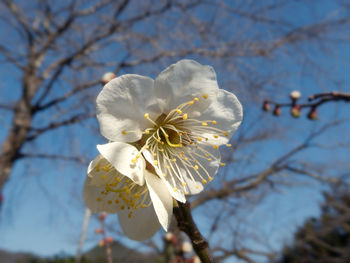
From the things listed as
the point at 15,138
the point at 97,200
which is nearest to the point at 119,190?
the point at 97,200

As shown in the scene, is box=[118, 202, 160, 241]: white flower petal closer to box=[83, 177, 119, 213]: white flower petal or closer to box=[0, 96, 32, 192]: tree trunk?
box=[83, 177, 119, 213]: white flower petal

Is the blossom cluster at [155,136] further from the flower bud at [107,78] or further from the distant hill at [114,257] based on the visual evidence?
the distant hill at [114,257]

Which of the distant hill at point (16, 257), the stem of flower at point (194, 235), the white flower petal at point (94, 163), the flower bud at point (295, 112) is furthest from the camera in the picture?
the distant hill at point (16, 257)

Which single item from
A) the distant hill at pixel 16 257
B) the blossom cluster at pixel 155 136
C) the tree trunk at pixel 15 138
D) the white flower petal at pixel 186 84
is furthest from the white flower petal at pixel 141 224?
the distant hill at pixel 16 257

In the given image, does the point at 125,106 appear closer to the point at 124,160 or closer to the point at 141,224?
the point at 124,160

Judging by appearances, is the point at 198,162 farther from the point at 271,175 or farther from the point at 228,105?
the point at 271,175

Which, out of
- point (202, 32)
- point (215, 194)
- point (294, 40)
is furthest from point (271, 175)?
point (202, 32)

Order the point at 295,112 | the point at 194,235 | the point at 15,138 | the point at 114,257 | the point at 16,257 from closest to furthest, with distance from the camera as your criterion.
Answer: the point at 194,235, the point at 295,112, the point at 114,257, the point at 15,138, the point at 16,257
